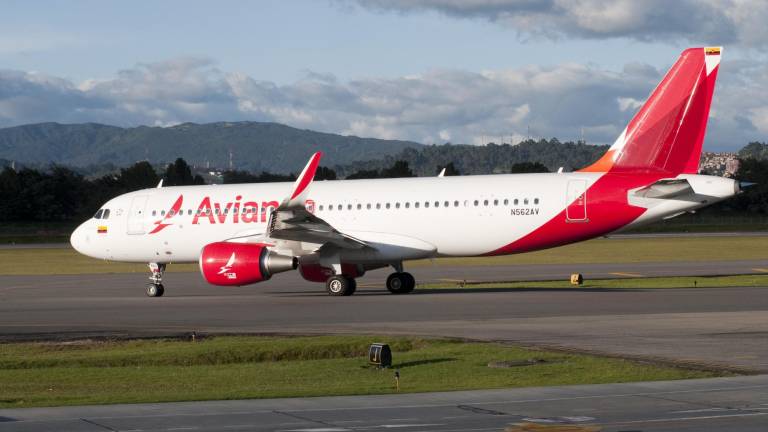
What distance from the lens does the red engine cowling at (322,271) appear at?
34.9 m

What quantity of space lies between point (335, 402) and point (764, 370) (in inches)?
262

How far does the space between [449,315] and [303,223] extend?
25.2 ft

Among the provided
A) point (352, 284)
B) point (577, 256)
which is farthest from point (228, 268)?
point (577, 256)

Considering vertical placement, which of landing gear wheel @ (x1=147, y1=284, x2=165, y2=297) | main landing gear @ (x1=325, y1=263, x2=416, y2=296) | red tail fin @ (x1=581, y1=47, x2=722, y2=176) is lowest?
landing gear wheel @ (x1=147, y1=284, x2=165, y2=297)

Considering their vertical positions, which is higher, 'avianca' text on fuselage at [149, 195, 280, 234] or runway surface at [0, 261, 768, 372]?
'avianca' text on fuselage at [149, 195, 280, 234]

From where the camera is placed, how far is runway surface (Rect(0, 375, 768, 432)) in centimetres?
1202

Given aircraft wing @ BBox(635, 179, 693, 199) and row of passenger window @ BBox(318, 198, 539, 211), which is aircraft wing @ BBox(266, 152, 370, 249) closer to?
row of passenger window @ BBox(318, 198, 539, 211)

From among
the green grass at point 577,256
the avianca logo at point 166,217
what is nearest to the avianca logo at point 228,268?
the avianca logo at point 166,217

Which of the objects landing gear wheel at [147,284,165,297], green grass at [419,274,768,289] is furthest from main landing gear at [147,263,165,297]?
green grass at [419,274,768,289]

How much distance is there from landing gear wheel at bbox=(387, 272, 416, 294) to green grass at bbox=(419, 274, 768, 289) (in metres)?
3.19

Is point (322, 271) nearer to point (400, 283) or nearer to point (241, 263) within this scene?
point (400, 283)

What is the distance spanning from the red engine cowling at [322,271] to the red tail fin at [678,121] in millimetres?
8694

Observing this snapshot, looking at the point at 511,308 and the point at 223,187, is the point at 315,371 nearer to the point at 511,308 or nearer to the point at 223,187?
the point at 511,308

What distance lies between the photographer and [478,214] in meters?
33.4
